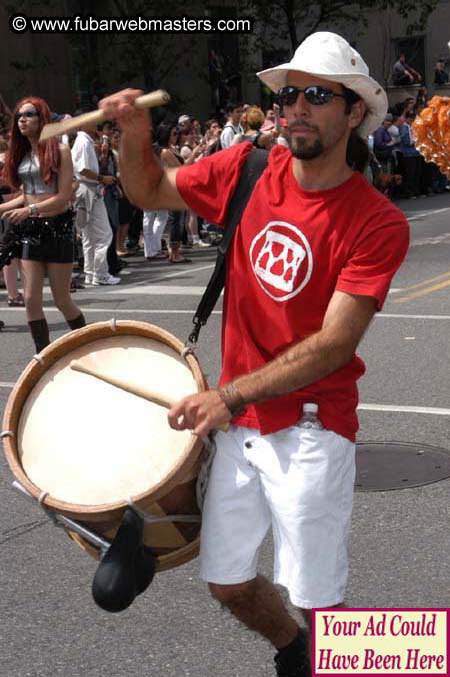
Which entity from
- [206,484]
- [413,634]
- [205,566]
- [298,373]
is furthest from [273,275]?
[413,634]

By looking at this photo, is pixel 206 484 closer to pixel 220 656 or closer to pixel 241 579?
pixel 241 579

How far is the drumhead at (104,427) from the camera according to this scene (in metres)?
3.28

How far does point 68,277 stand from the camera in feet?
28.6

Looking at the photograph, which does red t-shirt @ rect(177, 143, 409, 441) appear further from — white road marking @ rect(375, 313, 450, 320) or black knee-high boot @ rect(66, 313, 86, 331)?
white road marking @ rect(375, 313, 450, 320)

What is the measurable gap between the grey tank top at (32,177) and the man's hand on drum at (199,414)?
5.95m

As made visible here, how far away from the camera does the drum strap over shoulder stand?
345cm

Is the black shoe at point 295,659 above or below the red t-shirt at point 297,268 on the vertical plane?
below

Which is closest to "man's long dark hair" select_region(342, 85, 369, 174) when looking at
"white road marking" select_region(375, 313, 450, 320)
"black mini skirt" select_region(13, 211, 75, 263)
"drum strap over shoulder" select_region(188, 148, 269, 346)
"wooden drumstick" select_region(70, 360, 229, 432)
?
"drum strap over shoulder" select_region(188, 148, 269, 346)

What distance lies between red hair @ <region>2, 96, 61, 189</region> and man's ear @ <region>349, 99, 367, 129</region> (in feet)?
17.8

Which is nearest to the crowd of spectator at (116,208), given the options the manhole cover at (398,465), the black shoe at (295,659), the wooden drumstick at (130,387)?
the manhole cover at (398,465)

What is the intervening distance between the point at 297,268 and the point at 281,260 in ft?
0.18

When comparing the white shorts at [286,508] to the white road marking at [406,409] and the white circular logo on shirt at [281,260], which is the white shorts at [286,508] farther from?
the white road marking at [406,409]

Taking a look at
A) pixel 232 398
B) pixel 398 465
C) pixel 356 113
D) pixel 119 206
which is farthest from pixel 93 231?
pixel 232 398

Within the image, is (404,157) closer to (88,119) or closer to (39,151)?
(39,151)
